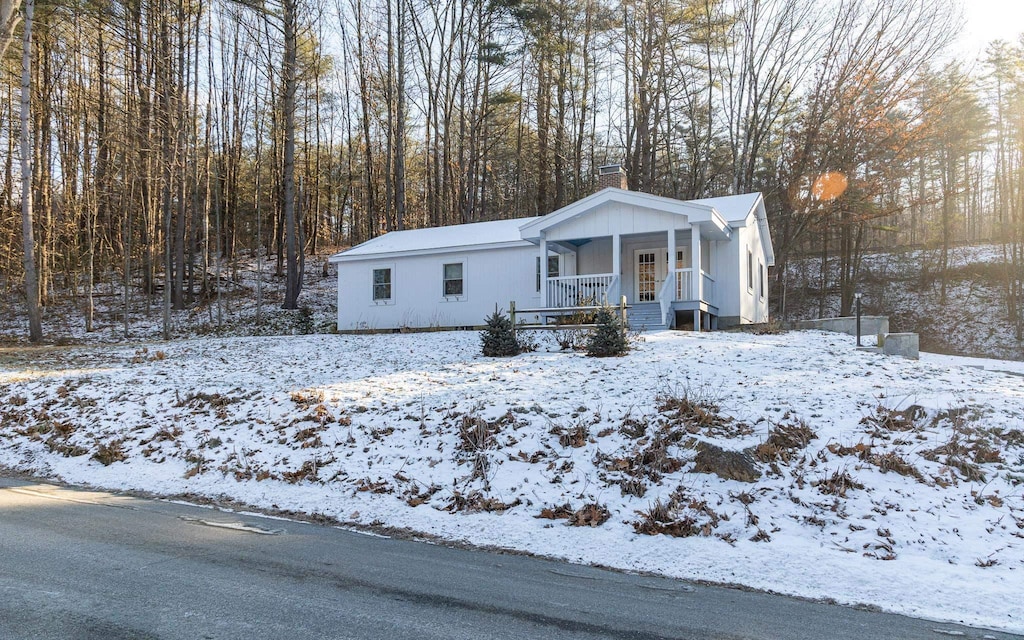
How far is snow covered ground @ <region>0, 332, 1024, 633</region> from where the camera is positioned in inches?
181

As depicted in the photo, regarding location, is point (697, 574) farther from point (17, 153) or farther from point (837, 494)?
point (17, 153)

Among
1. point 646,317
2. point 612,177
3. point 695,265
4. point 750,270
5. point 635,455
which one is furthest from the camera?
point 750,270

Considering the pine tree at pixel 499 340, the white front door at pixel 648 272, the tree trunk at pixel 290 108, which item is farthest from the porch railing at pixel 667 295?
the tree trunk at pixel 290 108

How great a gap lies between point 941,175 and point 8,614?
33.6 meters

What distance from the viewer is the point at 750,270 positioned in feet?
58.0

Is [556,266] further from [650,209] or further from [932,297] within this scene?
[932,297]

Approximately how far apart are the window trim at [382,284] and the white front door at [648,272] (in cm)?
755

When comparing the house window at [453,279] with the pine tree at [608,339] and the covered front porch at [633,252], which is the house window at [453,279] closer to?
the covered front porch at [633,252]

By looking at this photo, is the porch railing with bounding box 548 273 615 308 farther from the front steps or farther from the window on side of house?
the window on side of house

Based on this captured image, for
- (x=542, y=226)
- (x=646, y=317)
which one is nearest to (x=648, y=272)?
(x=646, y=317)

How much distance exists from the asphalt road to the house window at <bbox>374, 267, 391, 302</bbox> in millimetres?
14145

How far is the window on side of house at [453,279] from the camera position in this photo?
1827 centimetres

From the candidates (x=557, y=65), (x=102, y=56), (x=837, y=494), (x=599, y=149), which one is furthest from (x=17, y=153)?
(x=837, y=494)

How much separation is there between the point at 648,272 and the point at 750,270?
3362 millimetres
